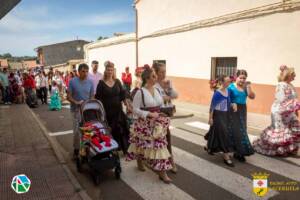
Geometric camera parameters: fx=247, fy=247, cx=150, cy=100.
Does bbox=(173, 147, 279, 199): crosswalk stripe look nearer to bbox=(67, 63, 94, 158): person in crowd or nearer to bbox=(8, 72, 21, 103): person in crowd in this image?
bbox=(67, 63, 94, 158): person in crowd

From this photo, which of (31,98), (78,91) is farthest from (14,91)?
(78,91)

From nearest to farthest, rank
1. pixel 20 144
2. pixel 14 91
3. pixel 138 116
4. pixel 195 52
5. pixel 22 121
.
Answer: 1. pixel 138 116
2. pixel 20 144
3. pixel 22 121
4. pixel 195 52
5. pixel 14 91

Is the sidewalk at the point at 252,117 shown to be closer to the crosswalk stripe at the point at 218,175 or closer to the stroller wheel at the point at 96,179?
the crosswalk stripe at the point at 218,175

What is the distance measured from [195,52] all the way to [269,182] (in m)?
9.27

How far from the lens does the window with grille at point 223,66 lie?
10.9 m

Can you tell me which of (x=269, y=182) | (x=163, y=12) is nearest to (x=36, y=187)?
(x=269, y=182)

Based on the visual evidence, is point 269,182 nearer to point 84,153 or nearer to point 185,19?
point 84,153

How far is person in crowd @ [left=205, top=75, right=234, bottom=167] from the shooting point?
4.71m

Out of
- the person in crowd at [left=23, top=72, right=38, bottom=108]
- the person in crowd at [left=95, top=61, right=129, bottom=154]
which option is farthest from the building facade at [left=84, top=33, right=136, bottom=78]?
the person in crowd at [left=95, top=61, right=129, bottom=154]

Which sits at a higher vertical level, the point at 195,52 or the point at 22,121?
the point at 195,52

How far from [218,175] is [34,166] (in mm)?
3372

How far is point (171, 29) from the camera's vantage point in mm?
14242

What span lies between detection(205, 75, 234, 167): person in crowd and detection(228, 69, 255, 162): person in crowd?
125 millimetres

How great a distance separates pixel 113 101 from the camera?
16.0ft
